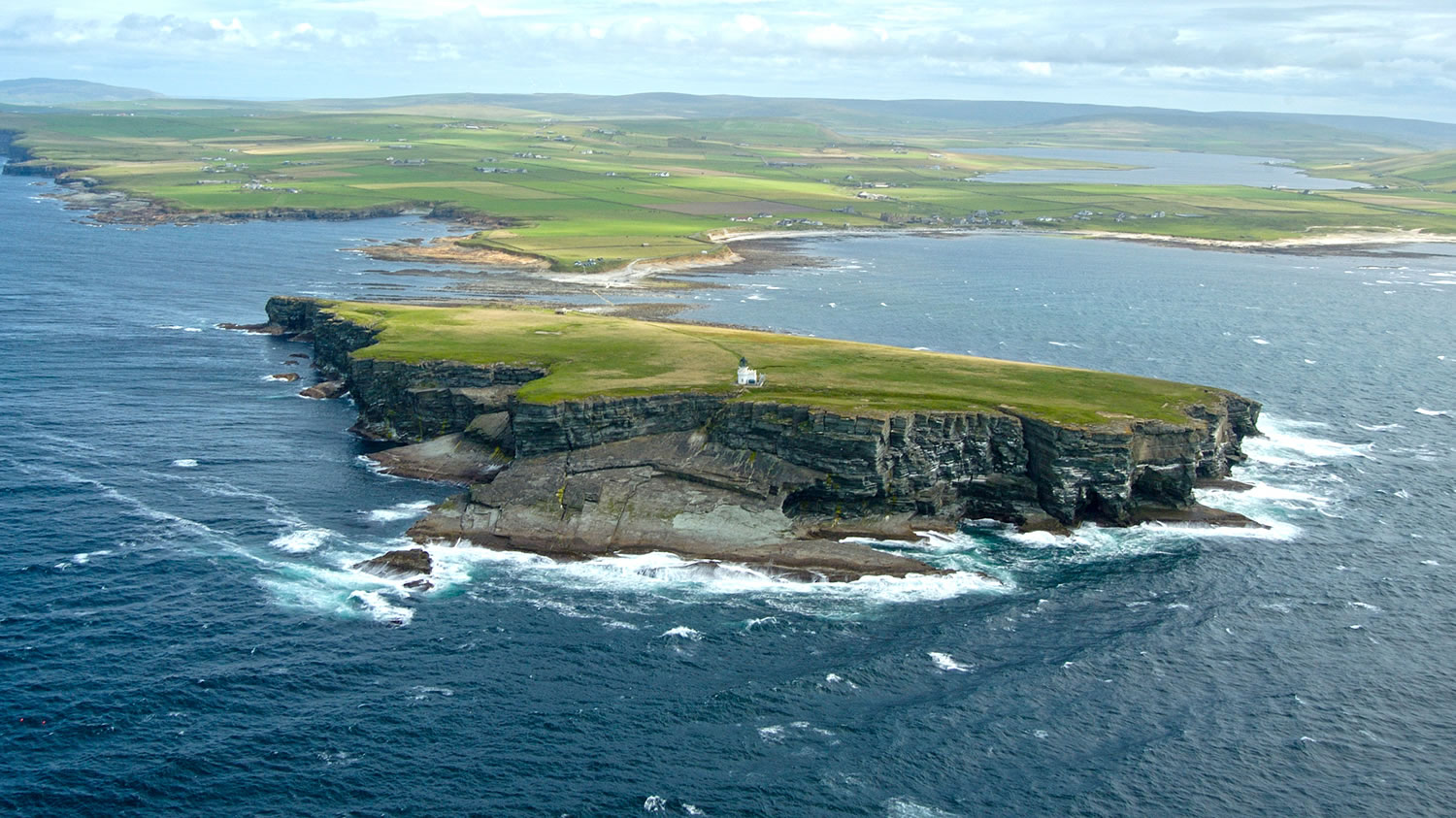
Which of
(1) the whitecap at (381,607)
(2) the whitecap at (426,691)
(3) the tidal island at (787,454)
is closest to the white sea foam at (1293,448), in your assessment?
(3) the tidal island at (787,454)

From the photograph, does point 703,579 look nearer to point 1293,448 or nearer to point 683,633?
point 683,633

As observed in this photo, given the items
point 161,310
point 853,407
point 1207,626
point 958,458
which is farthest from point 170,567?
point 161,310

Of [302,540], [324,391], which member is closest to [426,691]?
[302,540]

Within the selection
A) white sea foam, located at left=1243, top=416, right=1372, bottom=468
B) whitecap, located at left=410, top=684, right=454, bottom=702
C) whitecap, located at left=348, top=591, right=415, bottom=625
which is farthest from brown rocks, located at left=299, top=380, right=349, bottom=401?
white sea foam, located at left=1243, top=416, right=1372, bottom=468

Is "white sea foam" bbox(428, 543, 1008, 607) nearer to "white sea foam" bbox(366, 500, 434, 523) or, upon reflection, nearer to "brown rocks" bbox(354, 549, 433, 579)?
"brown rocks" bbox(354, 549, 433, 579)

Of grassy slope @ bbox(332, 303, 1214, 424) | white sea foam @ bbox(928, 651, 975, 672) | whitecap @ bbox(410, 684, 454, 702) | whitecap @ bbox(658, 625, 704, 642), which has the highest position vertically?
grassy slope @ bbox(332, 303, 1214, 424)

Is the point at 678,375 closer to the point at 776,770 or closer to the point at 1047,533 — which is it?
the point at 1047,533
